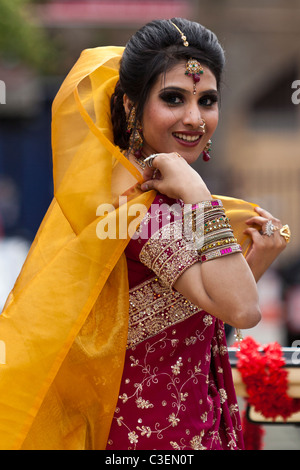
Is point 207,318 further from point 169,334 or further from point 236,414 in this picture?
point 236,414

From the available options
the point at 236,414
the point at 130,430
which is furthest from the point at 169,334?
the point at 236,414

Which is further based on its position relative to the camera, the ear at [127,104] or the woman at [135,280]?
the ear at [127,104]

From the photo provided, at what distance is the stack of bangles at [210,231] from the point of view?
1852 millimetres

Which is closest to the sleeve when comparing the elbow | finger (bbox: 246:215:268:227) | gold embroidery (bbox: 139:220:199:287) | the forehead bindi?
gold embroidery (bbox: 139:220:199:287)

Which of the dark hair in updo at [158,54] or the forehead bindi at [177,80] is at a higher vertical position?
the dark hair in updo at [158,54]

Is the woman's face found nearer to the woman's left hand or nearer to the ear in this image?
the ear

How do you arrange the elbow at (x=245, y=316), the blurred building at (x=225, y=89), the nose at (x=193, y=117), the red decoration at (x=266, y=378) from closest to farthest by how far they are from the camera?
the elbow at (x=245, y=316) < the nose at (x=193, y=117) < the red decoration at (x=266, y=378) < the blurred building at (x=225, y=89)

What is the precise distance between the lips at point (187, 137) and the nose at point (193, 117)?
0.03m

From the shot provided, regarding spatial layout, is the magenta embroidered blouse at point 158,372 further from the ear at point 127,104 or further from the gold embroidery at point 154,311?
the ear at point 127,104

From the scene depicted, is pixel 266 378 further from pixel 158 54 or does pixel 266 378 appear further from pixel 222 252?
pixel 158 54

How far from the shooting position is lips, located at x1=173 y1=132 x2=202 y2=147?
6.77 feet

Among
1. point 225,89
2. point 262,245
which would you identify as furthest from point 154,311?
point 225,89

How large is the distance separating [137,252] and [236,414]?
0.61 metres

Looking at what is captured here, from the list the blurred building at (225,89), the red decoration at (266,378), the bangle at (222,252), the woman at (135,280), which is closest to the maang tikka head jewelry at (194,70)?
the woman at (135,280)
